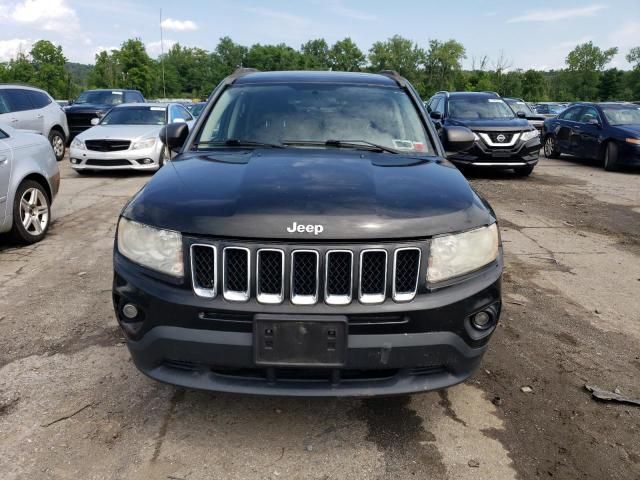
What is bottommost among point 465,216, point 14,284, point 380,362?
point 14,284

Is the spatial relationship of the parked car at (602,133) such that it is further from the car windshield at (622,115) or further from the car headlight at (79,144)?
the car headlight at (79,144)

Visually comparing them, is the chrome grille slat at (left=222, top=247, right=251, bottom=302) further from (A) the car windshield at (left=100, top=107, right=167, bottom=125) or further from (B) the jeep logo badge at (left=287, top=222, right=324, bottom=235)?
(A) the car windshield at (left=100, top=107, right=167, bottom=125)

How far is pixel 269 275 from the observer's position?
2.31 meters

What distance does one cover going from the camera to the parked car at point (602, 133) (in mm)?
13164

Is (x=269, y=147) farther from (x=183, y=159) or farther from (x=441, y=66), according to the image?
(x=441, y=66)

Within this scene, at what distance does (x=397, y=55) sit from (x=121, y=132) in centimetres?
10092

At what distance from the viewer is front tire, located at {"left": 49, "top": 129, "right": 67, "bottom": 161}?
1399 cm

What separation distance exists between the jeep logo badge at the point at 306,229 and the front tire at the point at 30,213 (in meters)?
4.69

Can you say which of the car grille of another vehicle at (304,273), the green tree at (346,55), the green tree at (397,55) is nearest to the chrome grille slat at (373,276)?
the car grille of another vehicle at (304,273)

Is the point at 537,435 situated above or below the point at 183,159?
below

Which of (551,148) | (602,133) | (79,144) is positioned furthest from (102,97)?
(602,133)

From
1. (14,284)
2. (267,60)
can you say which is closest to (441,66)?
(267,60)

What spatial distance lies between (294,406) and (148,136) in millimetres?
9678

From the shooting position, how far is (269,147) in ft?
11.1
